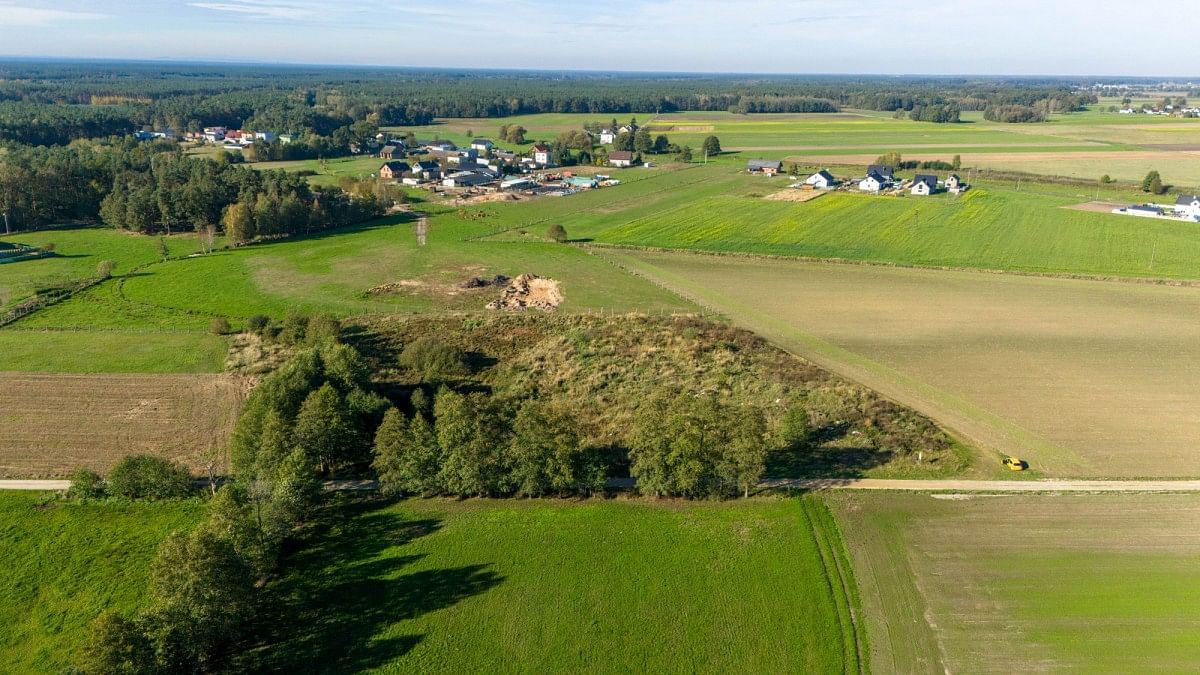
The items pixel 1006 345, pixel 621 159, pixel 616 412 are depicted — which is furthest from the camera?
pixel 621 159

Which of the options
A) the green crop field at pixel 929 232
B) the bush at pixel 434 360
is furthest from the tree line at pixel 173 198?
the bush at pixel 434 360

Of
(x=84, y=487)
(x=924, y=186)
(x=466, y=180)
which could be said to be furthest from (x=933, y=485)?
(x=466, y=180)

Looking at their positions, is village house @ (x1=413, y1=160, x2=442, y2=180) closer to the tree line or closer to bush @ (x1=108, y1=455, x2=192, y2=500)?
the tree line

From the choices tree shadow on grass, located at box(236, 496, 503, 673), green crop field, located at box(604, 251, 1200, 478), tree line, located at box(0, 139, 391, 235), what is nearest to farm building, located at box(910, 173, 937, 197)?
green crop field, located at box(604, 251, 1200, 478)

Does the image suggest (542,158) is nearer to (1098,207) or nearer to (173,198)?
(173,198)

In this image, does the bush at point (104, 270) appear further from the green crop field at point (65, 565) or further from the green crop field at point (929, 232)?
the green crop field at point (929, 232)

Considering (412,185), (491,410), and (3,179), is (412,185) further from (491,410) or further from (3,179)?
(491,410)
